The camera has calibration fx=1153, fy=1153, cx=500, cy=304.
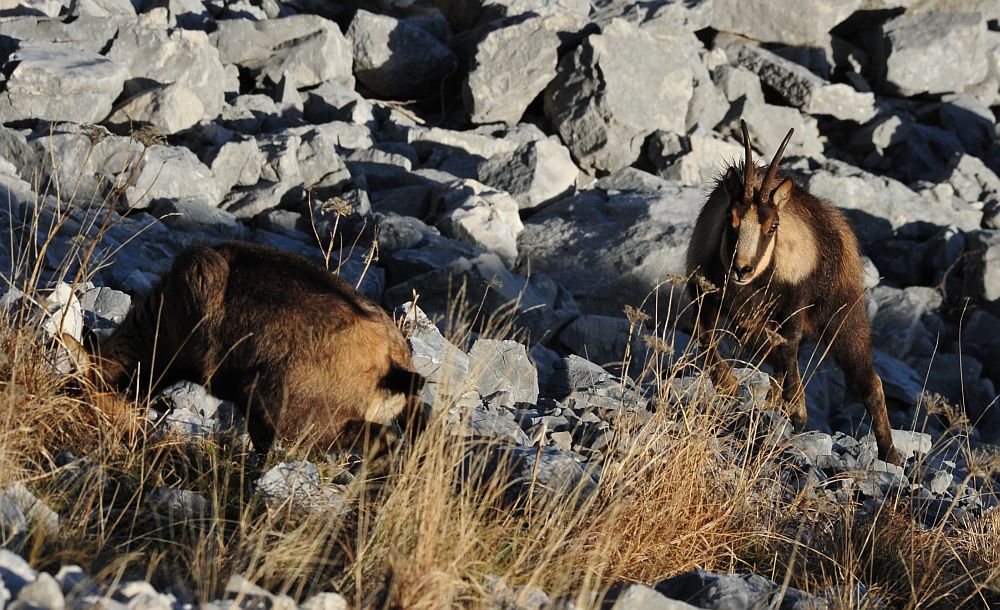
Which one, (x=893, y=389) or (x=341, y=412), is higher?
(x=341, y=412)

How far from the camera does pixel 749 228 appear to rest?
21.3 ft

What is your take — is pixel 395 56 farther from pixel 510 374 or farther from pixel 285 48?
pixel 510 374

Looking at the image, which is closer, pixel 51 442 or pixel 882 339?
pixel 51 442

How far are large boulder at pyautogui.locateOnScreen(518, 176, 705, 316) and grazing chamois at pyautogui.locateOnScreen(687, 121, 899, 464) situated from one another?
177 centimetres

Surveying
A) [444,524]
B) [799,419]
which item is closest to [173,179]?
[799,419]

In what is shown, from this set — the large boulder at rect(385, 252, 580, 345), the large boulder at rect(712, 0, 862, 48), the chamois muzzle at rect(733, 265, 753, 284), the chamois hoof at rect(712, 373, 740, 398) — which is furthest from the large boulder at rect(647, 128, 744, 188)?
the chamois hoof at rect(712, 373, 740, 398)

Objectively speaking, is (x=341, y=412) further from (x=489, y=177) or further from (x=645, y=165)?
(x=645, y=165)

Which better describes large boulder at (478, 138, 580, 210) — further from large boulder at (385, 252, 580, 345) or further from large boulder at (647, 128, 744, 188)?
large boulder at (385, 252, 580, 345)

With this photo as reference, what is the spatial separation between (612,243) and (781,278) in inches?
114

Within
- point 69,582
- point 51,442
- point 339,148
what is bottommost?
point 339,148

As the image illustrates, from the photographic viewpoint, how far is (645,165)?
12.1 metres

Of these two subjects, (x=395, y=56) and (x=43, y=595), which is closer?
(x=43, y=595)

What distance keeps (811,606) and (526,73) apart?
9.04 m

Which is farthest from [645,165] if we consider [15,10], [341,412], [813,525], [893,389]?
[341,412]
